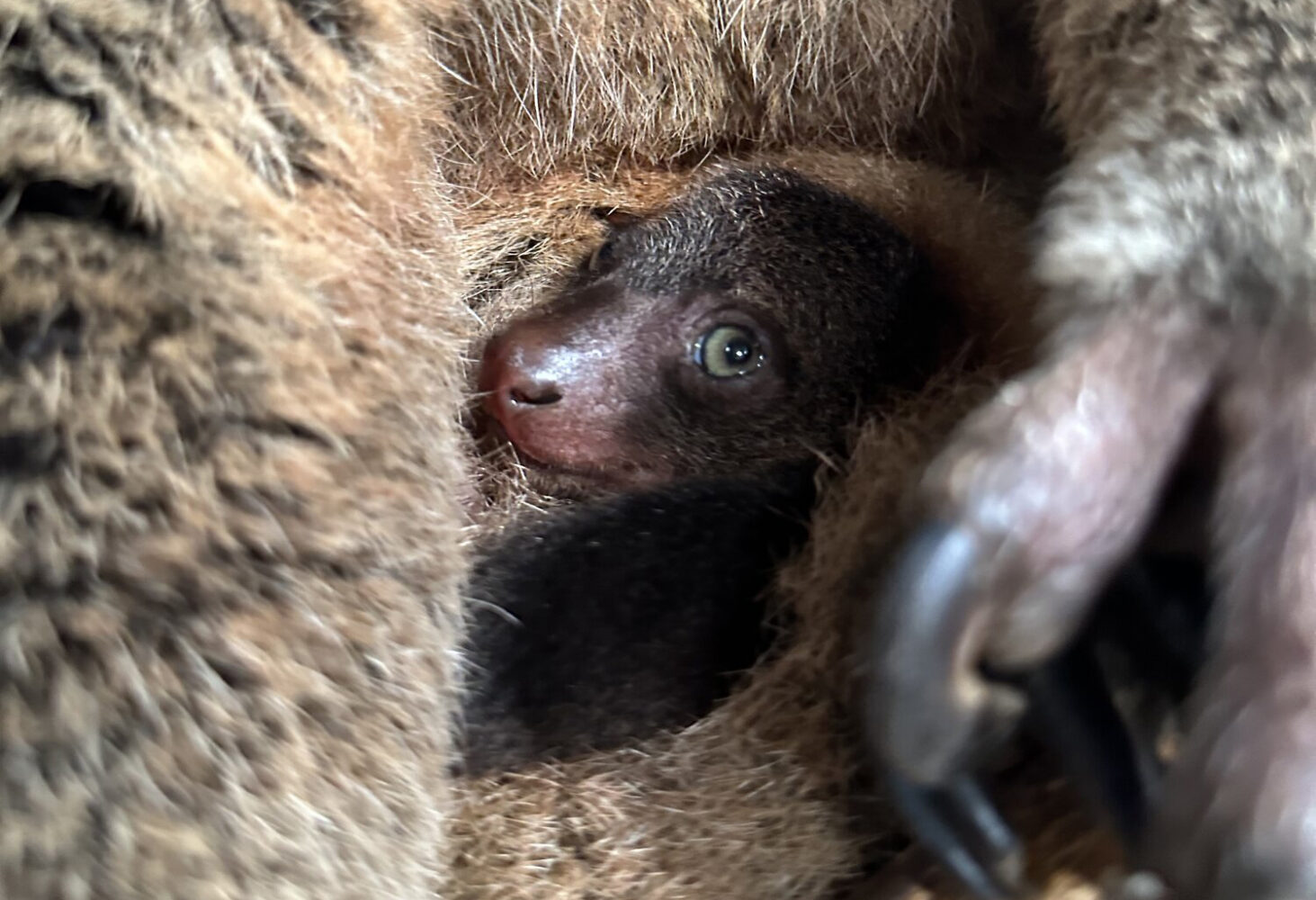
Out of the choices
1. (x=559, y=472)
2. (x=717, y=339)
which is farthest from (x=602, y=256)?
(x=559, y=472)

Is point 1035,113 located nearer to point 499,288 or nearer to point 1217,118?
point 1217,118

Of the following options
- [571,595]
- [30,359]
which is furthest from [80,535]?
[571,595]

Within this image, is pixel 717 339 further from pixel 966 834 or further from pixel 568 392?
pixel 966 834

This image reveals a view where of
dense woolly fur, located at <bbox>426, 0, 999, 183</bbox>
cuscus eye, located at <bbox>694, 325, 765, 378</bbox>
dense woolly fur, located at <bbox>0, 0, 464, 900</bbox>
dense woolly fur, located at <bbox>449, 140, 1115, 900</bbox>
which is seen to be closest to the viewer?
dense woolly fur, located at <bbox>0, 0, 464, 900</bbox>

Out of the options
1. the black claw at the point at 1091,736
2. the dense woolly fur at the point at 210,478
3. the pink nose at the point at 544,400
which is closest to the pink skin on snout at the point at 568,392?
the pink nose at the point at 544,400

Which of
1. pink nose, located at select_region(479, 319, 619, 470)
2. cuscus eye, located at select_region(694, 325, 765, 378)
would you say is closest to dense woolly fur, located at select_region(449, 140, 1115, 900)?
pink nose, located at select_region(479, 319, 619, 470)

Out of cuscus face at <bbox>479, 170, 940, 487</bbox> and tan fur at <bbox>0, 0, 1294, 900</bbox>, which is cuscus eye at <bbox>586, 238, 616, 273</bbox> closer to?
cuscus face at <bbox>479, 170, 940, 487</bbox>
